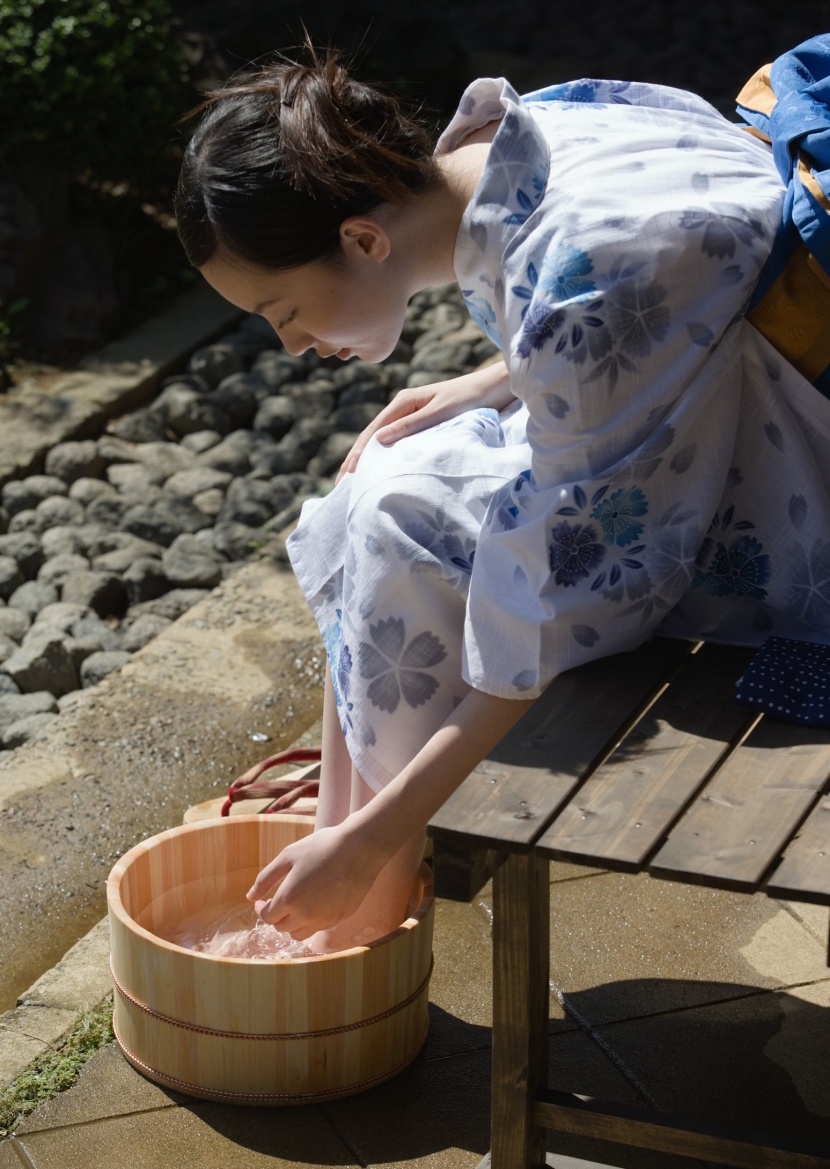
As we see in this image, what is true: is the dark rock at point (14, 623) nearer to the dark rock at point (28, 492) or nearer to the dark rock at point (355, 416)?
the dark rock at point (28, 492)

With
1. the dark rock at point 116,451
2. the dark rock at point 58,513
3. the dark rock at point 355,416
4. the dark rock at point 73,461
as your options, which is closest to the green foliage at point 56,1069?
the dark rock at point 58,513

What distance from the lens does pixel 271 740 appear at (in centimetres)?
320

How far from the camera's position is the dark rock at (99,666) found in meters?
3.55

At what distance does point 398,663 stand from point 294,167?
69 cm

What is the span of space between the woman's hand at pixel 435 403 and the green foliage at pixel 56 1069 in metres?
0.95

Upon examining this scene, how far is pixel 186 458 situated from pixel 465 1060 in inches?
112

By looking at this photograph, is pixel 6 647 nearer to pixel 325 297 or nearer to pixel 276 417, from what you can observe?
pixel 276 417

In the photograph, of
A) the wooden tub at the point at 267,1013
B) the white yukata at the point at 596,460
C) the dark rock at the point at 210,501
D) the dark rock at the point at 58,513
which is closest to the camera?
the white yukata at the point at 596,460

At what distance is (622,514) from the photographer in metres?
1.86

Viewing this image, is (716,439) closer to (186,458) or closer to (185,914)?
(185,914)

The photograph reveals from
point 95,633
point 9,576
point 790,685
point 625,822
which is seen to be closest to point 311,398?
point 9,576

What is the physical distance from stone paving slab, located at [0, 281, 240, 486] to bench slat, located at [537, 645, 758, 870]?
3.03 meters

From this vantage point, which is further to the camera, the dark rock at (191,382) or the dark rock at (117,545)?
the dark rock at (191,382)

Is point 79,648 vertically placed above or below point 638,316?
below
